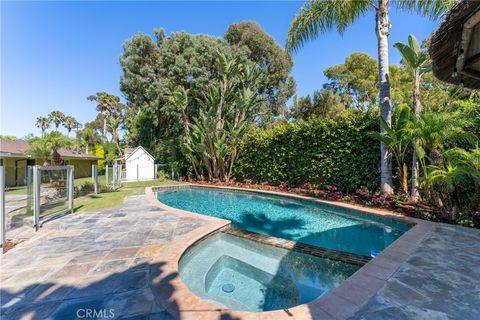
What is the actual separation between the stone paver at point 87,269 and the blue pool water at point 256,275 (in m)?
0.78

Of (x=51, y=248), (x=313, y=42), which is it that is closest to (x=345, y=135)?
(x=313, y=42)

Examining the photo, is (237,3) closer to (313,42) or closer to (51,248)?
(313,42)

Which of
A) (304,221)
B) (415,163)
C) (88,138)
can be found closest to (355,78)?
(415,163)

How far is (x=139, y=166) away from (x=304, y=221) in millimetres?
16977

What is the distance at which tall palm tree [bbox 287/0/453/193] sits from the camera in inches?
308

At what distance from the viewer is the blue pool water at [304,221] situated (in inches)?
229

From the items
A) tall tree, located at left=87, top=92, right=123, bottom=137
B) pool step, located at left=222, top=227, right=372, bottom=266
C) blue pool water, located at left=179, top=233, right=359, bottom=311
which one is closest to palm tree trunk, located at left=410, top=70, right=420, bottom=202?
pool step, located at left=222, top=227, right=372, bottom=266

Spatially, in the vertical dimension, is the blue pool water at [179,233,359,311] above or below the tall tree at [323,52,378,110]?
below

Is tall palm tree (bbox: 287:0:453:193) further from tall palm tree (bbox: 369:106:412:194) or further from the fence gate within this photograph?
the fence gate

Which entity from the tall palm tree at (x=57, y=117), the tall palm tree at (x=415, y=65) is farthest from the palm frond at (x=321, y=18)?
the tall palm tree at (x=57, y=117)

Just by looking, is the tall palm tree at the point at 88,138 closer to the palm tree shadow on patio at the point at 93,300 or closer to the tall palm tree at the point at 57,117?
the tall palm tree at the point at 57,117

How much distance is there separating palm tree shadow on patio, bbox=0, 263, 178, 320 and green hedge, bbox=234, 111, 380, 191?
338 inches

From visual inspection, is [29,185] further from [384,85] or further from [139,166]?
[139,166]

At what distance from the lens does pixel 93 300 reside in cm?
273
